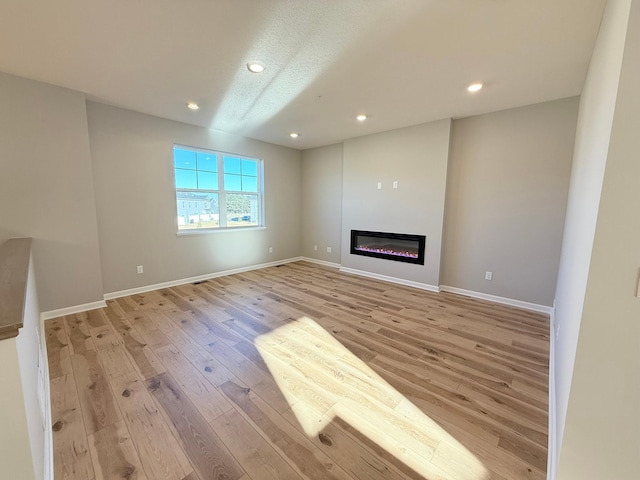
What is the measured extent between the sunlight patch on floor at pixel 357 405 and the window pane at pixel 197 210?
2.72 metres

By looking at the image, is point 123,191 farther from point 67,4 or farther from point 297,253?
point 297,253

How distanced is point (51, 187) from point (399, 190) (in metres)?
4.54

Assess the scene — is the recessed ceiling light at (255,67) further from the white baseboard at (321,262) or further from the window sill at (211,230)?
the white baseboard at (321,262)

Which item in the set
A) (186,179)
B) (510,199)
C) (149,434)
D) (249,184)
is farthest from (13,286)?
(510,199)

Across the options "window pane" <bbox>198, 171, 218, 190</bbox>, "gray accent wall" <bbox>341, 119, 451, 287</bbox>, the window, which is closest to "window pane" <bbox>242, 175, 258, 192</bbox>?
the window

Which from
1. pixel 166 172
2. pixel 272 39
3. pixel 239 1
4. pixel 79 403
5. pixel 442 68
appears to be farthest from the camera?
pixel 166 172

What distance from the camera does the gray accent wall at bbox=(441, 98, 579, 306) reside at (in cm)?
310

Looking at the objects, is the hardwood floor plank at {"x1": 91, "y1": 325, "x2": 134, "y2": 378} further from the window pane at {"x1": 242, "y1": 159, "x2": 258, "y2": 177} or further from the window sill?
the window pane at {"x1": 242, "y1": 159, "x2": 258, "y2": 177}

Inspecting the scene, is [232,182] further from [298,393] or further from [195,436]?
[195,436]

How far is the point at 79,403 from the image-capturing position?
5.59 feet

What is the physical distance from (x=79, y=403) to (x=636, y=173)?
310 centimetres

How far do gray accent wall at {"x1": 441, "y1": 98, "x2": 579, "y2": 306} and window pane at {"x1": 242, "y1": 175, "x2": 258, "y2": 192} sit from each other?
11.6 ft

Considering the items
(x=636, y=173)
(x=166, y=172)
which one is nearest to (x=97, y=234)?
(x=166, y=172)

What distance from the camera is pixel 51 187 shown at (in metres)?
2.84
